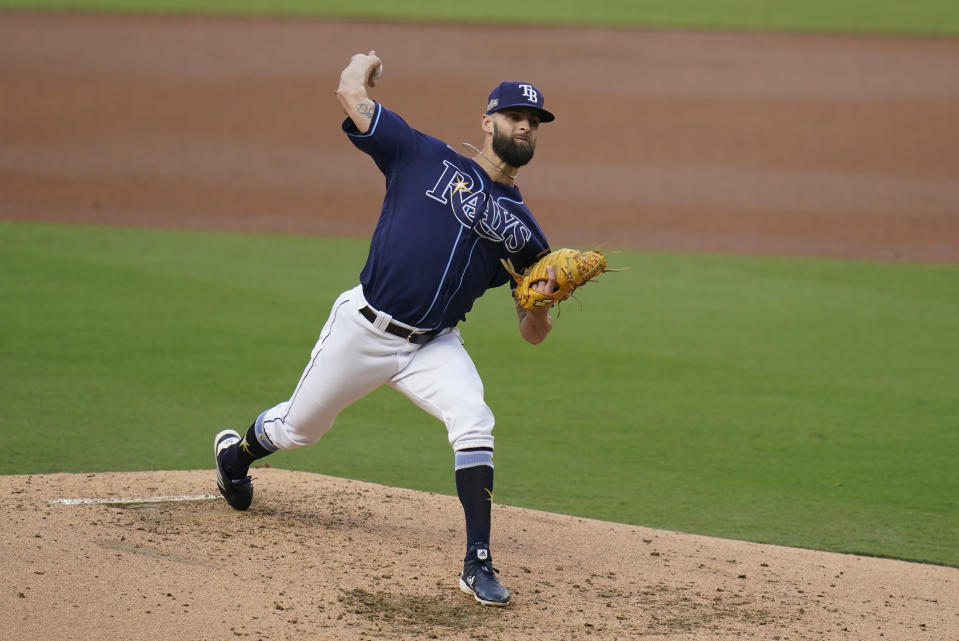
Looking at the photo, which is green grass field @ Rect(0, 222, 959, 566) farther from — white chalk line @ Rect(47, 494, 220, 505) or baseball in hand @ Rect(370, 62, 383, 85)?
baseball in hand @ Rect(370, 62, 383, 85)

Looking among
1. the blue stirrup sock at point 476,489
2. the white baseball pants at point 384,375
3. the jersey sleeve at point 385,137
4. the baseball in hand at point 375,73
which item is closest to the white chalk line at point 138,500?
the white baseball pants at point 384,375

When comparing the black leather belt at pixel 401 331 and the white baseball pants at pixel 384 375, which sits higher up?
the black leather belt at pixel 401 331

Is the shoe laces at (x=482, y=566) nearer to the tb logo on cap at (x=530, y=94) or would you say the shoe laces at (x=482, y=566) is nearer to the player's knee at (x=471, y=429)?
the player's knee at (x=471, y=429)

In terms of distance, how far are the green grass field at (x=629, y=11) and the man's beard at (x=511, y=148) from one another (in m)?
17.7

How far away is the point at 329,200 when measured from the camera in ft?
45.0

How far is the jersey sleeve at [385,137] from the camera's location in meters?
4.34

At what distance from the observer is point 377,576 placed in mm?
4234

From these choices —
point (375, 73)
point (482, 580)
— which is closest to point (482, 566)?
point (482, 580)

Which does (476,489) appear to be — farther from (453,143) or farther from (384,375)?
(453,143)

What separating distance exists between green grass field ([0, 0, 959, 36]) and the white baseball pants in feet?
58.8

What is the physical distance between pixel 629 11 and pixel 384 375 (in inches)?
789

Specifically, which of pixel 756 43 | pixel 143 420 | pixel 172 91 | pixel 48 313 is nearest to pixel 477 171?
pixel 143 420

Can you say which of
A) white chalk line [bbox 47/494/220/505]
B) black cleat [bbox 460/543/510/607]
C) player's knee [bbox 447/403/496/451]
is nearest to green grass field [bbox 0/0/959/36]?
white chalk line [bbox 47/494/220/505]

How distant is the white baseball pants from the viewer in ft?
14.0
